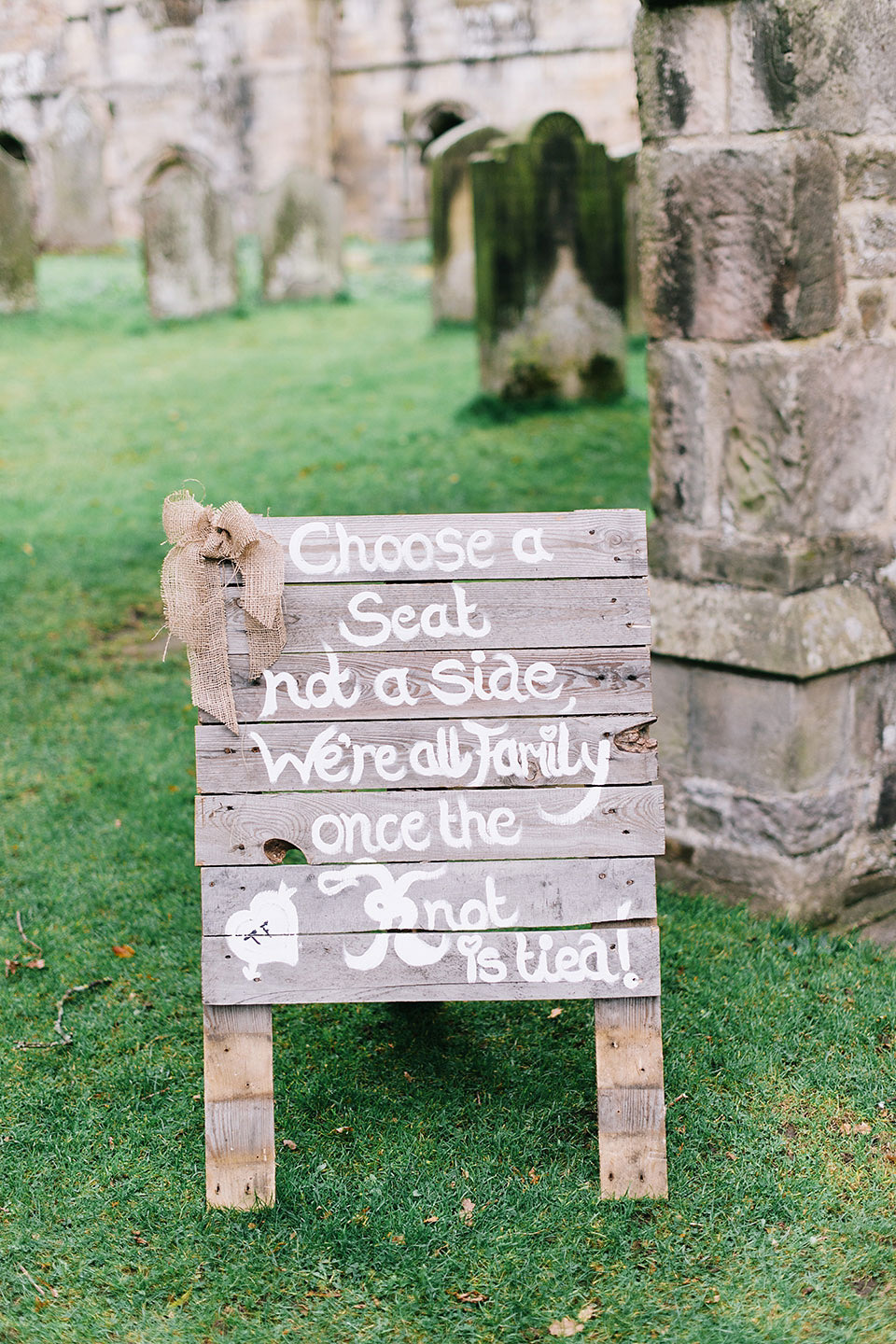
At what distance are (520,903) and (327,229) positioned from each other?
1330 cm

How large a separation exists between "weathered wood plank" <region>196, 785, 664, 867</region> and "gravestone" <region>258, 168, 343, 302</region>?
501 inches

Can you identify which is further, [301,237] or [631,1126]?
[301,237]

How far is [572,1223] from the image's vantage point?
2697 millimetres

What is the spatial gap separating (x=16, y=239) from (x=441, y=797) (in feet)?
42.8

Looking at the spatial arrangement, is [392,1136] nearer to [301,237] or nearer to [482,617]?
[482,617]

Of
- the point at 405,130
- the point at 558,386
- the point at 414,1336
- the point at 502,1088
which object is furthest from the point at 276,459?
the point at 405,130

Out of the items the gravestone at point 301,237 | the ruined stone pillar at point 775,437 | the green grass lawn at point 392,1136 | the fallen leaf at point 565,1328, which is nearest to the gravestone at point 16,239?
the gravestone at point 301,237

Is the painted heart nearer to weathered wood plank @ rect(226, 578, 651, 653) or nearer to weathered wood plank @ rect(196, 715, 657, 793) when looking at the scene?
weathered wood plank @ rect(196, 715, 657, 793)

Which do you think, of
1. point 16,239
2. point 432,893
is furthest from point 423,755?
point 16,239

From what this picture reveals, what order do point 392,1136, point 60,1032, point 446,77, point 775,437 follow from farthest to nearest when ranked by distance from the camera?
point 446,77, point 775,437, point 60,1032, point 392,1136

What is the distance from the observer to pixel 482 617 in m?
2.79

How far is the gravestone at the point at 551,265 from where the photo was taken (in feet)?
29.6

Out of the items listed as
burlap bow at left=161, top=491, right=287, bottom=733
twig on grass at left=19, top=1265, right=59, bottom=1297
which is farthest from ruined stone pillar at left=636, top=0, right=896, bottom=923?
twig on grass at left=19, top=1265, right=59, bottom=1297

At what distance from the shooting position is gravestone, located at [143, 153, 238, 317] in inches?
510
